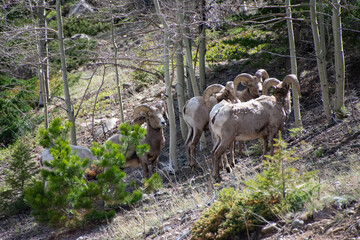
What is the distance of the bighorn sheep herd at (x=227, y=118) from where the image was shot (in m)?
9.77

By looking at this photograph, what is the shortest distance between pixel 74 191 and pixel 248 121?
12.5 feet

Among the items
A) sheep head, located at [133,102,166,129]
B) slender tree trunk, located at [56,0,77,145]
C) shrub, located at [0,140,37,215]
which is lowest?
shrub, located at [0,140,37,215]

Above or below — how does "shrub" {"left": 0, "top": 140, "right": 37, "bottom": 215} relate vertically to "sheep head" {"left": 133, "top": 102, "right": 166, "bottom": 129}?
below

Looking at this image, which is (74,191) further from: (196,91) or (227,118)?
(196,91)

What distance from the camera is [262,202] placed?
20.1ft

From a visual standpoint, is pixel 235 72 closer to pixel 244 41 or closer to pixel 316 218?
pixel 244 41

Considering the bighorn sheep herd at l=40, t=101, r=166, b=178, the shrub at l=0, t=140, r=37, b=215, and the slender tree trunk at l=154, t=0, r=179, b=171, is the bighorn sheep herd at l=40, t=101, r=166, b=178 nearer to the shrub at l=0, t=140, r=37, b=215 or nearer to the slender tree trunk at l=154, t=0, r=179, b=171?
the slender tree trunk at l=154, t=0, r=179, b=171

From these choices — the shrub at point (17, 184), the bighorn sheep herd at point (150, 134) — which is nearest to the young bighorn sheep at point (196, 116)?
the bighorn sheep herd at point (150, 134)

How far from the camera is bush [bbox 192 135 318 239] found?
591 cm

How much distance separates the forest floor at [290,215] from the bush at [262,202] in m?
0.17

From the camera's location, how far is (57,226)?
8.84 metres

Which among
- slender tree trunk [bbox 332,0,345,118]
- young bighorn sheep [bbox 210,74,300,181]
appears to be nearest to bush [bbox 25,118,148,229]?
young bighorn sheep [bbox 210,74,300,181]

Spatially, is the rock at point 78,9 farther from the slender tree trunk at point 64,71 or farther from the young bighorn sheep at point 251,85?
the young bighorn sheep at point 251,85

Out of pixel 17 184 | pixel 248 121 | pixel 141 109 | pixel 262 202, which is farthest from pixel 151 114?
pixel 262 202
